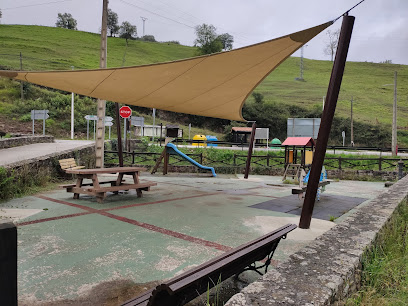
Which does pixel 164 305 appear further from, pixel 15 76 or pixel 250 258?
pixel 15 76

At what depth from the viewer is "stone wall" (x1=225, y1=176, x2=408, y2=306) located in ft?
4.99

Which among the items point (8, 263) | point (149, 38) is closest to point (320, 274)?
point (8, 263)

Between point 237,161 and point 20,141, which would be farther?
point 237,161

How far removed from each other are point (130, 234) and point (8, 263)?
10.2ft

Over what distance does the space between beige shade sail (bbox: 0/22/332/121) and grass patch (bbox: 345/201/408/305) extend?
267 centimetres

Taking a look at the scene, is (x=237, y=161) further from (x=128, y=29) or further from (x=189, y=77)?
(x=128, y=29)

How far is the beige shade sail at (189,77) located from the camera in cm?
430

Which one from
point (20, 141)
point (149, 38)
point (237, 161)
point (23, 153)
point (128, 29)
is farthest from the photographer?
point (149, 38)

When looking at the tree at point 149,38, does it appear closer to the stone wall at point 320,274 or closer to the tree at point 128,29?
the tree at point 128,29

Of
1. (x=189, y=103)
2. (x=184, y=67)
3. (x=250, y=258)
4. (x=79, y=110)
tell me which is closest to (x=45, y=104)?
(x=79, y=110)

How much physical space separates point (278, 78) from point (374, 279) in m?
70.1

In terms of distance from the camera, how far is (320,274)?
183cm

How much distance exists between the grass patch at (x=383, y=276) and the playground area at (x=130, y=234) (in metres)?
0.91

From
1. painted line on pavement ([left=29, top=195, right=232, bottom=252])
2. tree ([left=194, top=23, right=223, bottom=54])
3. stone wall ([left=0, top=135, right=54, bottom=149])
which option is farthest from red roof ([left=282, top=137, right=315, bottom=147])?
tree ([left=194, top=23, right=223, bottom=54])
